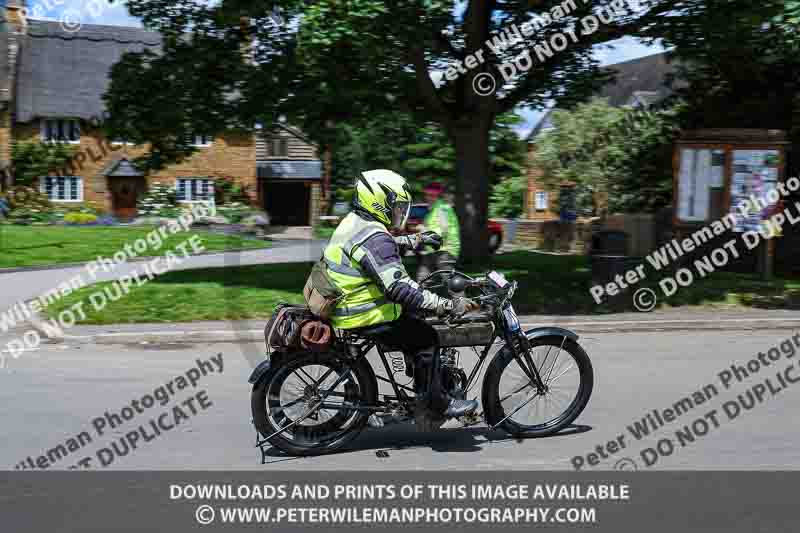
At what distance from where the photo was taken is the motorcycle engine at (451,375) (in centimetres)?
620

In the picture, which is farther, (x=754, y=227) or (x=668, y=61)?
(x=668, y=61)

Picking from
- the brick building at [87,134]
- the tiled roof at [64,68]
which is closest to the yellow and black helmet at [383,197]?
the brick building at [87,134]

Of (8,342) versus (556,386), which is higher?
(556,386)

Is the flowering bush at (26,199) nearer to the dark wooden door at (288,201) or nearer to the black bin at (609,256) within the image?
the dark wooden door at (288,201)

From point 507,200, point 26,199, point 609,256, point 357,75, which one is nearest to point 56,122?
point 26,199

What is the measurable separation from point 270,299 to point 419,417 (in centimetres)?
816

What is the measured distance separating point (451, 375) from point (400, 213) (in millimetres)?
1151

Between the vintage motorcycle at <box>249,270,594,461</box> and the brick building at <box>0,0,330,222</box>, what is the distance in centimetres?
4107

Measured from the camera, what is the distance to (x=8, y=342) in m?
11.3

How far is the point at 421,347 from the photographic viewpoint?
240 inches
